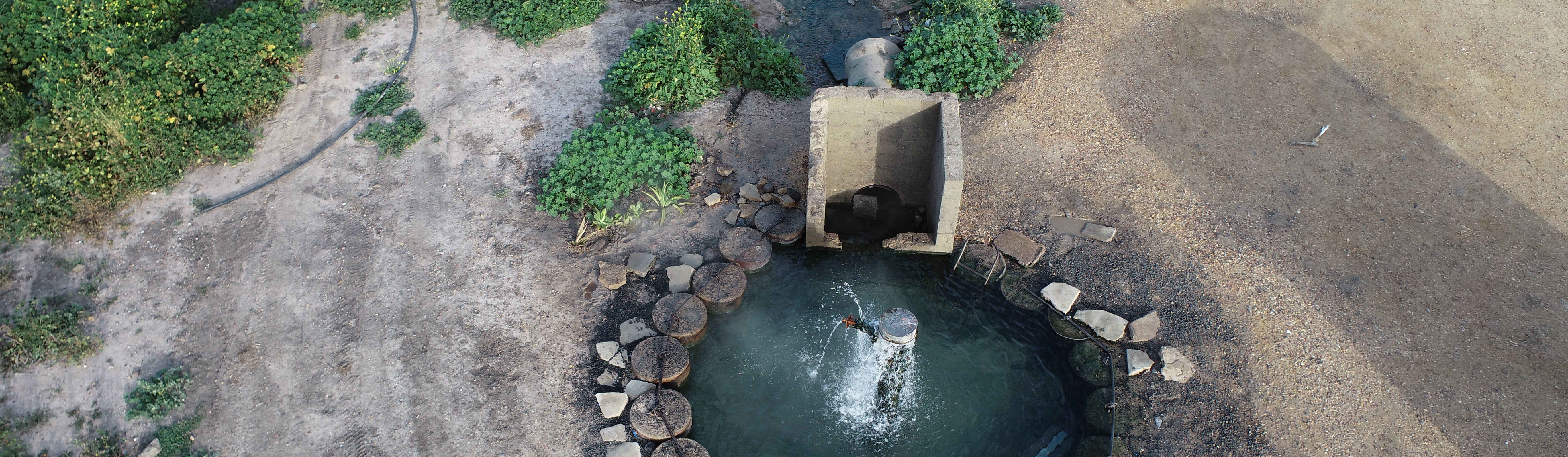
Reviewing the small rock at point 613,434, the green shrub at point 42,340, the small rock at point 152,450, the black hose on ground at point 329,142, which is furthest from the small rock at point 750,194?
the green shrub at point 42,340

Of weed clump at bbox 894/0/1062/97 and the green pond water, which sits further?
weed clump at bbox 894/0/1062/97

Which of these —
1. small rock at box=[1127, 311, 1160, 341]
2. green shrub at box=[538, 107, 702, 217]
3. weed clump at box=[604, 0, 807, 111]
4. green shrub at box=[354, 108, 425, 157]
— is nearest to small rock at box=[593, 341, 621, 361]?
green shrub at box=[538, 107, 702, 217]

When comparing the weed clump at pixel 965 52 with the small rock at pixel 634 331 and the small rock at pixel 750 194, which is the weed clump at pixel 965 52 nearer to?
the small rock at pixel 750 194

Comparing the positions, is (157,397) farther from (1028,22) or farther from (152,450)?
(1028,22)

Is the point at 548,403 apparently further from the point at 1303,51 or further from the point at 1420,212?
the point at 1303,51

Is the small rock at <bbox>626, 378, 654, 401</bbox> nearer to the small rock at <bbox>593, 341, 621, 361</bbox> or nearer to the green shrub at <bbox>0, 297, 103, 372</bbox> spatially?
the small rock at <bbox>593, 341, 621, 361</bbox>

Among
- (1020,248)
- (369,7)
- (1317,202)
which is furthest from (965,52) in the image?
(369,7)

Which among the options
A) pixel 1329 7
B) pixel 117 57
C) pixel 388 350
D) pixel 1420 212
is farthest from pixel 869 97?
pixel 117 57
